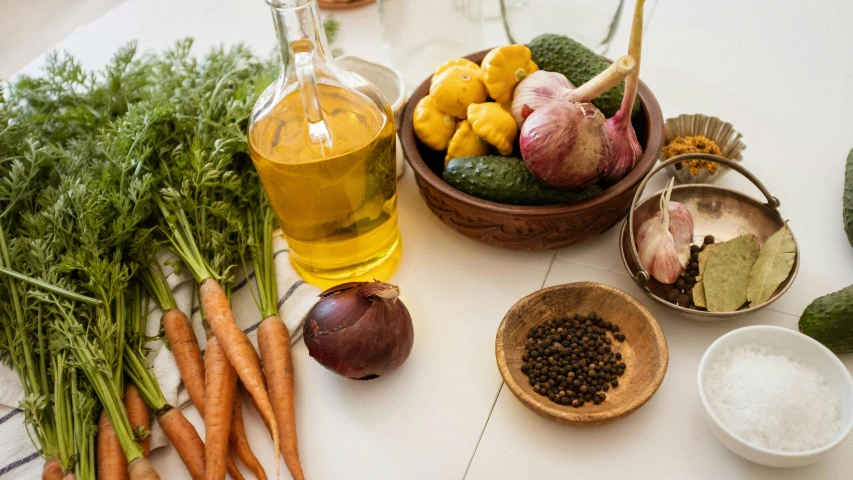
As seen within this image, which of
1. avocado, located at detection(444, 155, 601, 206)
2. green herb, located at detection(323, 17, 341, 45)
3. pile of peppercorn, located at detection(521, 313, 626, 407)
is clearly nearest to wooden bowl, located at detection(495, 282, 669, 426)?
pile of peppercorn, located at detection(521, 313, 626, 407)

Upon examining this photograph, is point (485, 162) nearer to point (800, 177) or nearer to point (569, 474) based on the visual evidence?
point (569, 474)

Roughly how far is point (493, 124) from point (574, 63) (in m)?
0.18

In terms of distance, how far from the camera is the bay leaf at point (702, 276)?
830 millimetres

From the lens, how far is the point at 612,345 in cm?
83

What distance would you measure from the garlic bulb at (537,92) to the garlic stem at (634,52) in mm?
83

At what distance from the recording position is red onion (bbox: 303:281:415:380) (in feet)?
2.53

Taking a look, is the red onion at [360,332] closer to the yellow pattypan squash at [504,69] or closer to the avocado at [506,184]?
the avocado at [506,184]

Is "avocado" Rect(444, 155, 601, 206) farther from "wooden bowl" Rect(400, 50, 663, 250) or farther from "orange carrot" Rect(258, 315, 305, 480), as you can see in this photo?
"orange carrot" Rect(258, 315, 305, 480)

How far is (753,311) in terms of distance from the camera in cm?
79

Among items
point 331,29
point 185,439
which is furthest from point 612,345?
point 331,29

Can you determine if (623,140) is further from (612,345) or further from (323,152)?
(323,152)

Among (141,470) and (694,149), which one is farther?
(694,149)

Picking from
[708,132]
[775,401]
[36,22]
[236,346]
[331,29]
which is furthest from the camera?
[36,22]

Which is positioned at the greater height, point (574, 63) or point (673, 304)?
point (574, 63)
